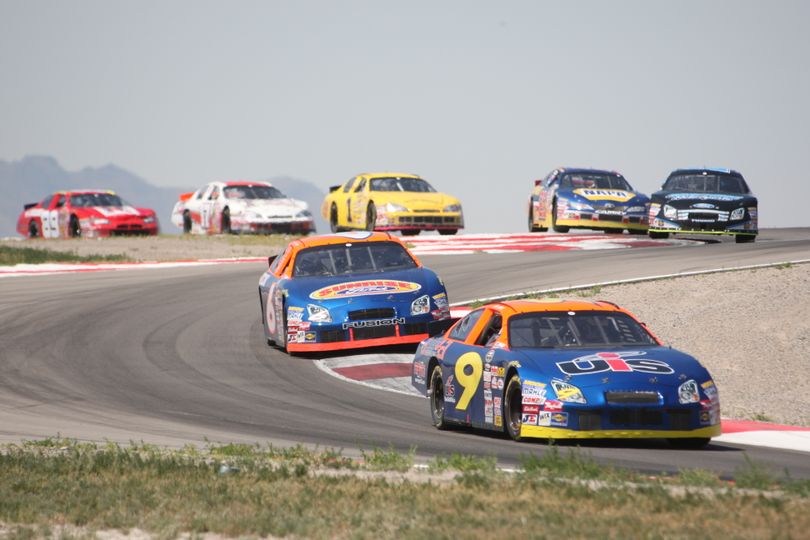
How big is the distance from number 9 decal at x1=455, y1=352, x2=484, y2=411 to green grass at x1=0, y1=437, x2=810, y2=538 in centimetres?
196

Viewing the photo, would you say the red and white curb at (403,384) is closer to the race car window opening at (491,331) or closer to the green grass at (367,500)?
the race car window opening at (491,331)

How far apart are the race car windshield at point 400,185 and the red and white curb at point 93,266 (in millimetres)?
4060

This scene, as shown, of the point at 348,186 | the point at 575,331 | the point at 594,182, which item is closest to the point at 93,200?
the point at 348,186

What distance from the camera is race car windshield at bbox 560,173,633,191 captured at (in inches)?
1166

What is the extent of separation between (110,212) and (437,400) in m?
25.3

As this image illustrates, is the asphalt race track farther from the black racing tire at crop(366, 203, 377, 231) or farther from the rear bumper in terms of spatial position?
the black racing tire at crop(366, 203, 377, 231)

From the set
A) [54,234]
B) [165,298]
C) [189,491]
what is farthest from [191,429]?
[54,234]

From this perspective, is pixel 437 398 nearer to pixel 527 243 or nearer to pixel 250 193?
pixel 527 243

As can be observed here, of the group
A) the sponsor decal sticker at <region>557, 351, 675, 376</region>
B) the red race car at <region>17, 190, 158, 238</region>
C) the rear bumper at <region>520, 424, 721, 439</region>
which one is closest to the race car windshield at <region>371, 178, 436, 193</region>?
the red race car at <region>17, 190, 158, 238</region>

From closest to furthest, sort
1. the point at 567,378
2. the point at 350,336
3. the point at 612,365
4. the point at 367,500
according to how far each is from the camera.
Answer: the point at 367,500, the point at 567,378, the point at 612,365, the point at 350,336

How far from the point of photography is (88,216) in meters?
35.7

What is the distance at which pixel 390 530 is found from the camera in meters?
6.73

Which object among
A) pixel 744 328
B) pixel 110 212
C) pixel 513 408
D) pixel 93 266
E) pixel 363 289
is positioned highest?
pixel 110 212

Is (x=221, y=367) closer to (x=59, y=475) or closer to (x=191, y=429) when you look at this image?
(x=191, y=429)
